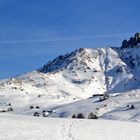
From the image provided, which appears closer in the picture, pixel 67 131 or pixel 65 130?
pixel 67 131

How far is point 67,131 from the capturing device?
39656 millimetres

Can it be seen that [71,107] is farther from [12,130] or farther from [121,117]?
[12,130]

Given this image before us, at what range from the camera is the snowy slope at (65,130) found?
120 ft

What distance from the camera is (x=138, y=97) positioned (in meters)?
157

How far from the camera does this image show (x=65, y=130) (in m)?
40.3

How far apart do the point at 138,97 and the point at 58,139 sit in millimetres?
123340

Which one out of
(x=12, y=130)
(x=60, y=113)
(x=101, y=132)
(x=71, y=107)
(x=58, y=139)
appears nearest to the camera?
(x=58, y=139)

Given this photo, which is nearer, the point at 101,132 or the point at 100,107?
the point at 101,132

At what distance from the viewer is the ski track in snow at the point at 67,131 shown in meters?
36.4

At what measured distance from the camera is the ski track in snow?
120ft

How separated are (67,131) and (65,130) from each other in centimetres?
64

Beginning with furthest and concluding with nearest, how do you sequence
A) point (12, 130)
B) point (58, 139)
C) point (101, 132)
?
point (101, 132) < point (12, 130) < point (58, 139)

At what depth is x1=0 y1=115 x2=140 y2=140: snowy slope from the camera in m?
36.5

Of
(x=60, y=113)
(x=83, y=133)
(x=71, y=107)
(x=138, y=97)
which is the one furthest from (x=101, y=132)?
(x=138, y=97)
